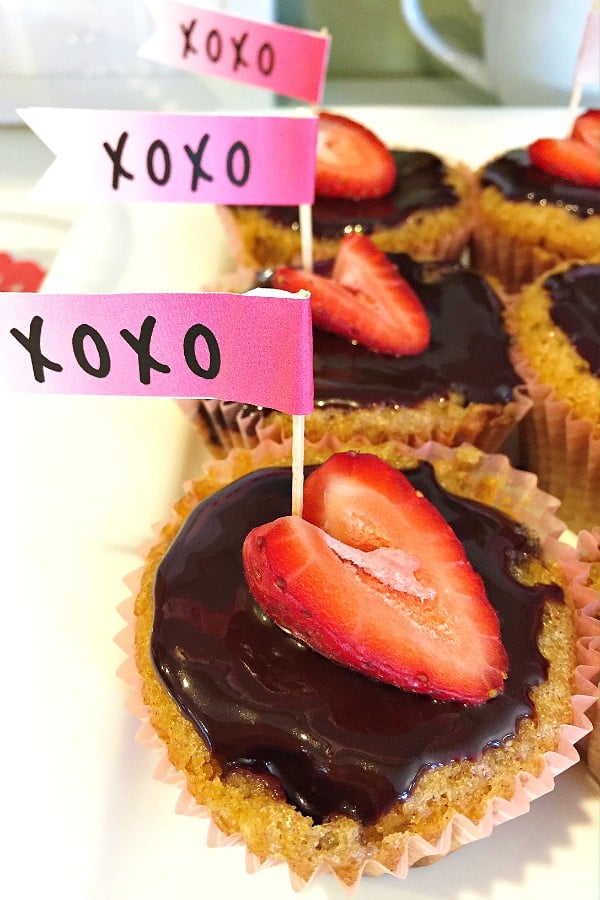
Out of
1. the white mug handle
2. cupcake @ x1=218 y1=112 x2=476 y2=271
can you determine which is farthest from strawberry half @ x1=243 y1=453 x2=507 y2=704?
the white mug handle

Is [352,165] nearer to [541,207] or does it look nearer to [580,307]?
[541,207]

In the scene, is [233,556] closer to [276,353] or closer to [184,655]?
[184,655]

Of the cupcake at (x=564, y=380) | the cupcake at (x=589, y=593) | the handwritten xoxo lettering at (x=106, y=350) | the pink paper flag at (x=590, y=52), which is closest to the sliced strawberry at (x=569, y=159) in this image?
the pink paper flag at (x=590, y=52)

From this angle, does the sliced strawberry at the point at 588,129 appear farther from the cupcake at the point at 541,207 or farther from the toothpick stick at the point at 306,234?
the toothpick stick at the point at 306,234

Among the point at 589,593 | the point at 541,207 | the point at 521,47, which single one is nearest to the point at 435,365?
the point at 589,593

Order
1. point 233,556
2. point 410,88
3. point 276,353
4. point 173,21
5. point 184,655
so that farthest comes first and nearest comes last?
point 410,88 → point 173,21 → point 233,556 → point 184,655 → point 276,353

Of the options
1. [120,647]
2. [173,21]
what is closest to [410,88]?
[173,21]

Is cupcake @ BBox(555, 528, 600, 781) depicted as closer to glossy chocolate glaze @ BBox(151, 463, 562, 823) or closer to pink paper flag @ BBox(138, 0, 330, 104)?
glossy chocolate glaze @ BBox(151, 463, 562, 823)
